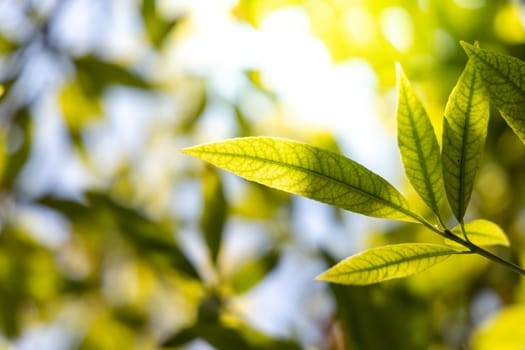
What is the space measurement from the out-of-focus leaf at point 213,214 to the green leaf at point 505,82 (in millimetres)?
422

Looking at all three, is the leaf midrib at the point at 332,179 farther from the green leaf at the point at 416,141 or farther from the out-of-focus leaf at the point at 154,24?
the out-of-focus leaf at the point at 154,24

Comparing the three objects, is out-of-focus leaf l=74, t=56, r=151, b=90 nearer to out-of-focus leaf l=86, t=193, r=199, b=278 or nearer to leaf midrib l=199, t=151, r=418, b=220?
out-of-focus leaf l=86, t=193, r=199, b=278

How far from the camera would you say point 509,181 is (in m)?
0.94

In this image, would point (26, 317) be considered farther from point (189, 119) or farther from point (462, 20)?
point (462, 20)

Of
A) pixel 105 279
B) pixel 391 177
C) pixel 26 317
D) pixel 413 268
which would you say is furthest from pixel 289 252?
pixel 413 268

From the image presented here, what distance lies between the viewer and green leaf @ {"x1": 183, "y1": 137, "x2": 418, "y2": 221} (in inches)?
13.1

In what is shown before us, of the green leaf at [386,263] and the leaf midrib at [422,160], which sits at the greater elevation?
the leaf midrib at [422,160]

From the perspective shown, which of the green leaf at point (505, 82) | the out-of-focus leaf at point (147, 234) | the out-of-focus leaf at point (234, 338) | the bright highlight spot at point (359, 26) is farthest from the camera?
the bright highlight spot at point (359, 26)

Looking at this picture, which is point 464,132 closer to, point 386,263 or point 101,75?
point 386,263

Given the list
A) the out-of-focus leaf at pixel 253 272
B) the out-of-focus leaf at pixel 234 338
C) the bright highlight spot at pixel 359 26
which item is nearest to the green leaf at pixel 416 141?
the out-of-focus leaf at pixel 234 338

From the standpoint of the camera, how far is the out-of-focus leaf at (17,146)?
94 cm

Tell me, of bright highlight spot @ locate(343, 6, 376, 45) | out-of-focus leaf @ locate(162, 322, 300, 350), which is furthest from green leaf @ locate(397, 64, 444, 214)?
bright highlight spot @ locate(343, 6, 376, 45)

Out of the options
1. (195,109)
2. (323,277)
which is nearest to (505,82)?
(323,277)

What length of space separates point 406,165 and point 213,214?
384 millimetres
